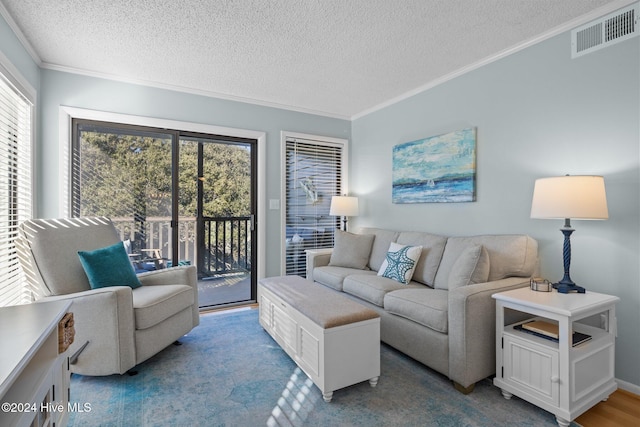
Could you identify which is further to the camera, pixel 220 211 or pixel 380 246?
pixel 220 211

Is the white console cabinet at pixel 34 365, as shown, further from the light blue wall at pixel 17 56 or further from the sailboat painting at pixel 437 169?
the sailboat painting at pixel 437 169

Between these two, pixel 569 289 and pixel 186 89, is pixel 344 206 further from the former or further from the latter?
pixel 569 289

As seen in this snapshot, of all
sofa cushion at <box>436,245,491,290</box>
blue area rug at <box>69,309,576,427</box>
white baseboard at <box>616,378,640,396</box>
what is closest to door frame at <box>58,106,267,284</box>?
blue area rug at <box>69,309,576,427</box>

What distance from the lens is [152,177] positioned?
11.4 feet

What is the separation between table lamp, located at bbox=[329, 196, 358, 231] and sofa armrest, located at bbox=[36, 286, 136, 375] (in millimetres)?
2545

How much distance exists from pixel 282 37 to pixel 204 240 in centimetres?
239

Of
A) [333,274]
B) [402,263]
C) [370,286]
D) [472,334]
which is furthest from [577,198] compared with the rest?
[333,274]

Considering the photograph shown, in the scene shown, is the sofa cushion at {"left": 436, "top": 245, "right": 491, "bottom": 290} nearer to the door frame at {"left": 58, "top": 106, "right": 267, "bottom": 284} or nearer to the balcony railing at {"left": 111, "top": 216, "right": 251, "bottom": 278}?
the door frame at {"left": 58, "top": 106, "right": 267, "bottom": 284}

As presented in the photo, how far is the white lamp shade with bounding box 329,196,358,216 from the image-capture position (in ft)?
13.4

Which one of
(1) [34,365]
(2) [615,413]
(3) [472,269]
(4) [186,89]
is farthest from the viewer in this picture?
(4) [186,89]

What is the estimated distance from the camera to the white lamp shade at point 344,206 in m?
4.08

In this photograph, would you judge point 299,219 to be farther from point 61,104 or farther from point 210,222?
point 61,104

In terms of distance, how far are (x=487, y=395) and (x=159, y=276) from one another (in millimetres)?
2657

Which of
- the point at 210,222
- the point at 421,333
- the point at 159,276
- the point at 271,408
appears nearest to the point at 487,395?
the point at 421,333
